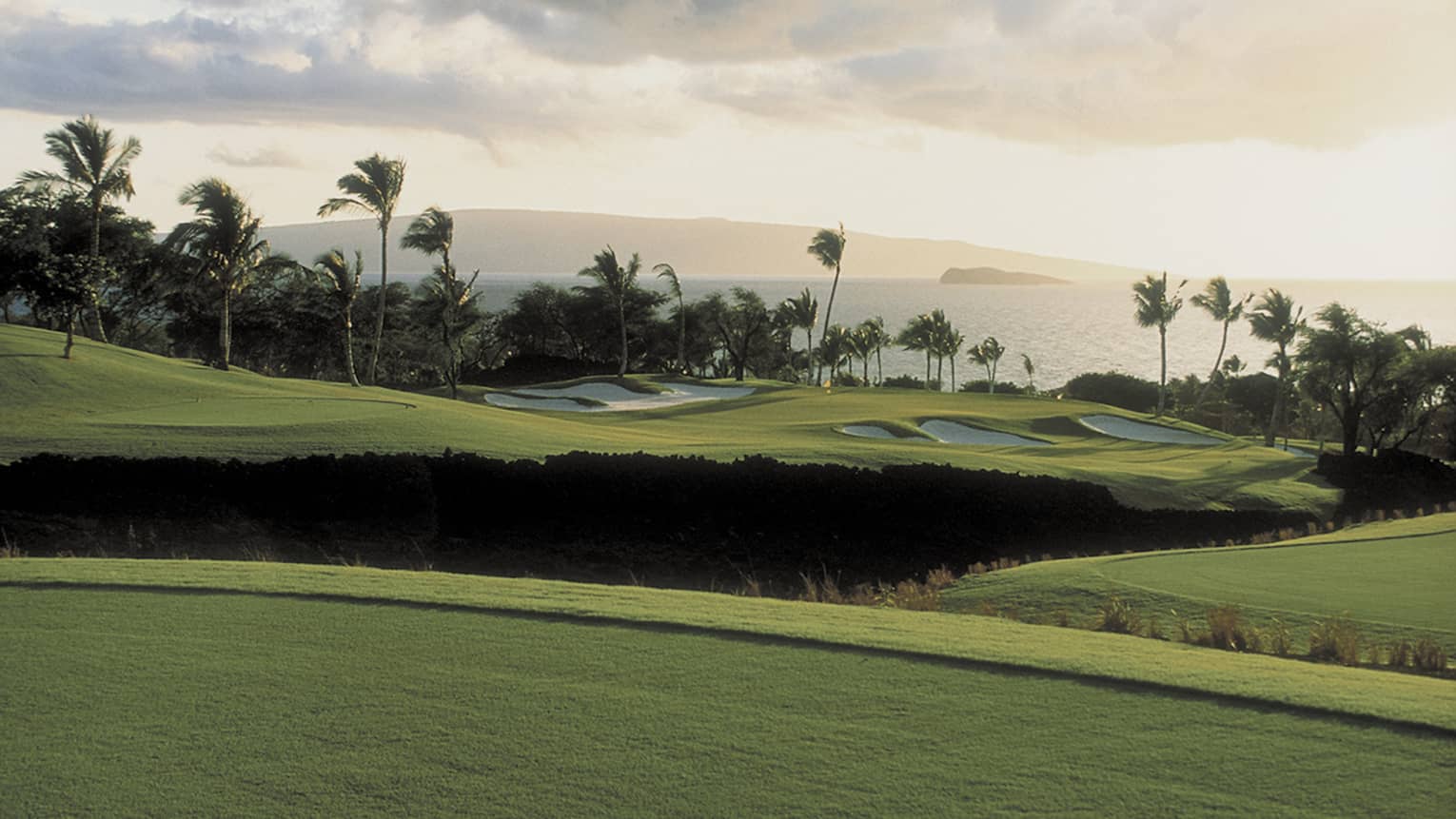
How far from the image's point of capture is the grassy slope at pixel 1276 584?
32.9 feet

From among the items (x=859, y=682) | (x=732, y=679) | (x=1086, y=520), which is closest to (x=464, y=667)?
(x=732, y=679)

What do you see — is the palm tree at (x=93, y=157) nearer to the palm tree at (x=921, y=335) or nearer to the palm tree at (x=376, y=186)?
the palm tree at (x=376, y=186)

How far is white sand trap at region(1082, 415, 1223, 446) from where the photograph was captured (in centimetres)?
4025

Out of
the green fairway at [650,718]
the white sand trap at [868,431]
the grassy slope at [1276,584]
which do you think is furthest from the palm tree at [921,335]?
the green fairway at [650,718]

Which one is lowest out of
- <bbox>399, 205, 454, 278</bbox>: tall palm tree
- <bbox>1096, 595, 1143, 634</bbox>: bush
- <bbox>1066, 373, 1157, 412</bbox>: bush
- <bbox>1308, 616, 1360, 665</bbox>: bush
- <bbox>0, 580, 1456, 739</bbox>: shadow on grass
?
<bbox>1096, 595, 1143, 634</bbox>: bush

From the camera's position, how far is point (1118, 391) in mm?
87625

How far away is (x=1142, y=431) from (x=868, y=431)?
13.5 meters

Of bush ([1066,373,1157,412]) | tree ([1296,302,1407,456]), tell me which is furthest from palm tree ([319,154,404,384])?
bush ([1066,373,1157,412])

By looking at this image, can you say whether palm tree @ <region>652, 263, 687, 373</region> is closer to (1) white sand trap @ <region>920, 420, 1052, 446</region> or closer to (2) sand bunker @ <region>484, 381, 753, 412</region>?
(2) sand bunker @ <region>484, 381, 753, 412</region>

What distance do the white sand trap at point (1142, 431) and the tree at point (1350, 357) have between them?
15.9 ft

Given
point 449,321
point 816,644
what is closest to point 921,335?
point 449,321

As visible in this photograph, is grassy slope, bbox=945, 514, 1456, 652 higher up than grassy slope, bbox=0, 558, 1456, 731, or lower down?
lower down

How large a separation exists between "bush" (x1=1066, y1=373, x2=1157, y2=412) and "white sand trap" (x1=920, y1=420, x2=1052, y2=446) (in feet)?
167

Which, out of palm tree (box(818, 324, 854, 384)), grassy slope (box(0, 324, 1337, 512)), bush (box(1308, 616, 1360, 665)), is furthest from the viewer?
palm tree (box(818, 324, 854, 384))
